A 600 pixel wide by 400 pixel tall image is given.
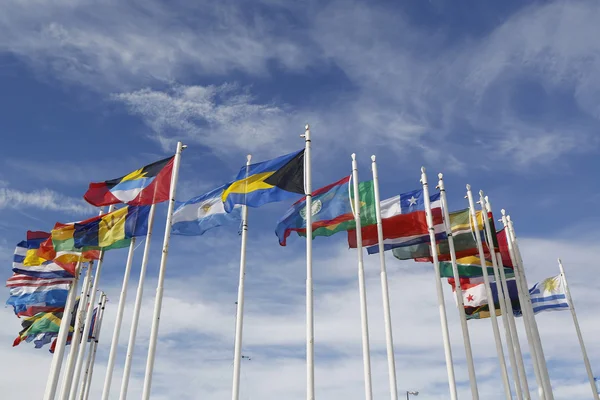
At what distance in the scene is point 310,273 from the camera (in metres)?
18.5

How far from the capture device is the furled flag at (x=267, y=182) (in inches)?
808

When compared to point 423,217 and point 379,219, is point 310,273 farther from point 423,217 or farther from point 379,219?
point 423,217

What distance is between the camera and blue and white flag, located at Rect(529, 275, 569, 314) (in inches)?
1128


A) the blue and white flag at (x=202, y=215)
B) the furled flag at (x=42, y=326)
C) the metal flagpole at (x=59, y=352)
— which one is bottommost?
the metal flagpole at (x=59, y=352)

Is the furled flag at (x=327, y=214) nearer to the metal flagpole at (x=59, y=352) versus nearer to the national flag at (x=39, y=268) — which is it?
the metal flagpole at (x=59, y=352)

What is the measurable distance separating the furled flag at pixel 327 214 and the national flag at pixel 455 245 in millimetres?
3493

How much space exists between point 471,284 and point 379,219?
9789 millimetres

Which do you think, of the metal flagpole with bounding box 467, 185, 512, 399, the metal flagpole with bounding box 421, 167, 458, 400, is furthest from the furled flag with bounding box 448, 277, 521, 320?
the metal flagpole with bounding box 421, 167, 458, 400

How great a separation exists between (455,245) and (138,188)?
50.3 ft

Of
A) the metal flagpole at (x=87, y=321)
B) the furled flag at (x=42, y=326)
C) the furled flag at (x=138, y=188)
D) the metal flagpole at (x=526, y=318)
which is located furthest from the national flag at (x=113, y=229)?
the metal flagpole at (x=526, y=318)

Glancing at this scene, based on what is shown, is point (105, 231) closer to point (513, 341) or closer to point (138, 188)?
point (138, 188)

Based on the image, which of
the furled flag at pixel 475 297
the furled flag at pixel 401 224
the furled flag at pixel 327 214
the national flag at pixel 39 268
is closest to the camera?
the furled flag at pixel 327 214

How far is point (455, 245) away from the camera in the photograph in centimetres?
2503

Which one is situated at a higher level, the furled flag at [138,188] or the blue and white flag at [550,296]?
the furled flag at [138,188]
